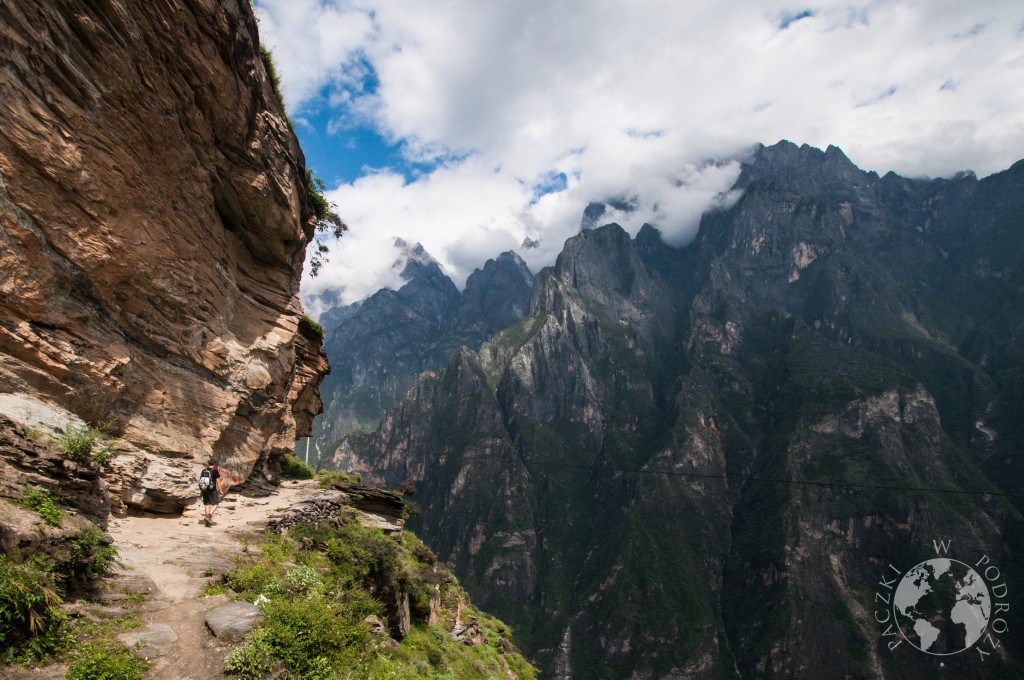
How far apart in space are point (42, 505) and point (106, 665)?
11.7 feet

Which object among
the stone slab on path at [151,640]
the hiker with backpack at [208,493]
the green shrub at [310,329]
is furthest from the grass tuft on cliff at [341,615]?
the green shrub at [310,329]

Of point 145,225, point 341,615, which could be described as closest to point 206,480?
point 341,615

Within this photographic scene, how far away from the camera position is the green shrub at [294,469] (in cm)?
2805

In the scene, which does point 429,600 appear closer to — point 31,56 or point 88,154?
point 88,154

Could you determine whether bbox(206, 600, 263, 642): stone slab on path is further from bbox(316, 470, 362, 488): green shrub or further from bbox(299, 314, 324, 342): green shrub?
bbox(299, 314, 324, 342): green shrub

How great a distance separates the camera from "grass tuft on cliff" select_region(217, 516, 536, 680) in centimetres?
888

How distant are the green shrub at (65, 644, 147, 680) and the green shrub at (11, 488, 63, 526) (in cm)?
253

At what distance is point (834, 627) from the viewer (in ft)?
511

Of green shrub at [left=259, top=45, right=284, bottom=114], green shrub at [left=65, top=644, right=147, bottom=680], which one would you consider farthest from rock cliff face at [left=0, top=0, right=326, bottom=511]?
green shrub at [left=65, top=644, right=147, bottom=680]

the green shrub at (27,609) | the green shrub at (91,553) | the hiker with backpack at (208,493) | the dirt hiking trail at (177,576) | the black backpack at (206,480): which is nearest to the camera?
the green shrub at (27,609)

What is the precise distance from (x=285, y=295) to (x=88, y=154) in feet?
40.4

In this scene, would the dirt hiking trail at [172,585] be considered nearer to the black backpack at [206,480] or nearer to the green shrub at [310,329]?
the black backpack at [206,480]

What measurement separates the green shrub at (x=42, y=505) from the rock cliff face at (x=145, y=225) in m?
4.37

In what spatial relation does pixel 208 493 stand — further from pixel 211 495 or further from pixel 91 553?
pixel 91 553
